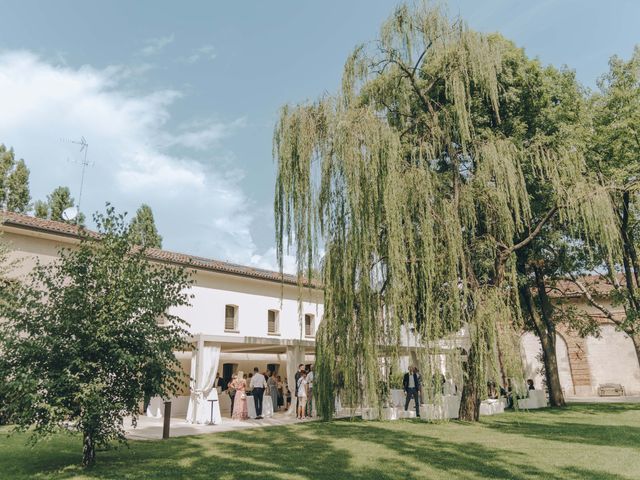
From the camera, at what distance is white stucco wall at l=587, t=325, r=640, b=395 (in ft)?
86.9

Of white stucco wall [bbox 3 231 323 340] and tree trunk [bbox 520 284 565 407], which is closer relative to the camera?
tree trunk [bbox 520 284 565 407]

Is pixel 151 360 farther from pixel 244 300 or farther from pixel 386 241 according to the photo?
pixel 244 300

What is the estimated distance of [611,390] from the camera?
26609 millimetres

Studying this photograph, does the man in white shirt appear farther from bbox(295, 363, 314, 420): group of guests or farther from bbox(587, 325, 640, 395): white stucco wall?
bbox(587, 325, 640, 395): white stucco wall

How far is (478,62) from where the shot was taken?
1144 cm

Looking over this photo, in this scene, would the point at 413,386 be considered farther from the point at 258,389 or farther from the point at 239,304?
the point at 239,304

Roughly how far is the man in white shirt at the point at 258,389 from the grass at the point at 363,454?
3.06 metres

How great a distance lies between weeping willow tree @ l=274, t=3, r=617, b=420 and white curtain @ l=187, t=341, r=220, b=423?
3.82 metres

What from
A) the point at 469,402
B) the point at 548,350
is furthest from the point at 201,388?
the point at 548,350

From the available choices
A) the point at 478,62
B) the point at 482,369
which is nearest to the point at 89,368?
the point at 482,369

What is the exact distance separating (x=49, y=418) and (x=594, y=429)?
11.5 metres

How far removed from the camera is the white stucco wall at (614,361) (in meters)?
26.5

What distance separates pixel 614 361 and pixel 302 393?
21225mm

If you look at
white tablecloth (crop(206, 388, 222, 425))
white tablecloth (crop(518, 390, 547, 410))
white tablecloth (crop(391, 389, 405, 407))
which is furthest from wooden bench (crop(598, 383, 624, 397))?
white tablecloth (crop(206, 388, 222, 425))
